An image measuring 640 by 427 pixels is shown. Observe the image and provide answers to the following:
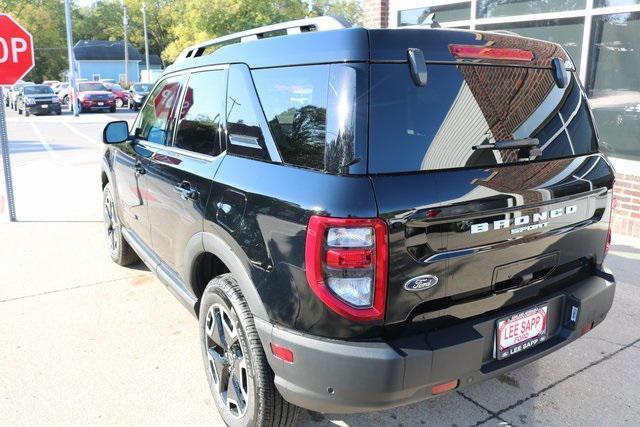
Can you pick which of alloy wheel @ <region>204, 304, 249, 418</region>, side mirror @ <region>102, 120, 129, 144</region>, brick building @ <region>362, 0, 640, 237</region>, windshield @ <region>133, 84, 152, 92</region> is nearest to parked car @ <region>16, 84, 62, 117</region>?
windshield @ <region>133, 84, 152, 92</region>

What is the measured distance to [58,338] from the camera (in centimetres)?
369

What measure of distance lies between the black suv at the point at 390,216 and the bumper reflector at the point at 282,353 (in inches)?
0.6

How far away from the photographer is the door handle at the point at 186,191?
282 centimetres

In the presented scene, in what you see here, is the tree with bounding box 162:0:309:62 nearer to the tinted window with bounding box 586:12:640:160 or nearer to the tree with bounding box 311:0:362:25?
the tree with bounding box 311:0:362:25

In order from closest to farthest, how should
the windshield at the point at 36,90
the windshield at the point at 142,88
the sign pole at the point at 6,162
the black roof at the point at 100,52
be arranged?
the sign pole at the point at 6,162, the windshield at the point at 36,90, the windshield at the point at 142,88, the black roof at the point at 100,52

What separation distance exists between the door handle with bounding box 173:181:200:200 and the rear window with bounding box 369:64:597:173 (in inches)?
47.0

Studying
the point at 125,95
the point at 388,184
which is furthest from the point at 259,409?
the point at 125,95

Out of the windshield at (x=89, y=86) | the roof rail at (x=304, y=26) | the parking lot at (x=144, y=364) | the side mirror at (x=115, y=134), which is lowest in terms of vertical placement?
the parking lot at (x=144, y=364)

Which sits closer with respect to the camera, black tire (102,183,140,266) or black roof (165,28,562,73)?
black roof (165,28,562,73)

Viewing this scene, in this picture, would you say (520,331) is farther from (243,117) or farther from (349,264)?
(243,117)

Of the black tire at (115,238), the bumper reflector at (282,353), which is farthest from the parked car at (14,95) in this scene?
the bumper reflector at (282,353)

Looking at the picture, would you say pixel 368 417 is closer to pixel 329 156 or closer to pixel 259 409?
pixel 259 409

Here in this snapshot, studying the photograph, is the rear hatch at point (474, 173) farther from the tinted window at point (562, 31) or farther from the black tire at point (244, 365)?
the tinted window at point (562, 31)

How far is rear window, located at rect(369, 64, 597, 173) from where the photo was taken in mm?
2041
